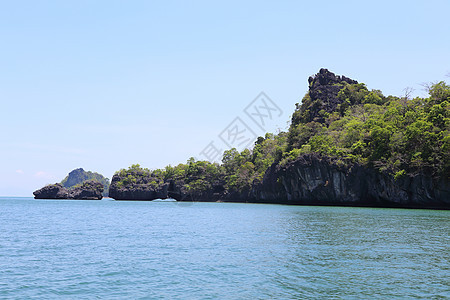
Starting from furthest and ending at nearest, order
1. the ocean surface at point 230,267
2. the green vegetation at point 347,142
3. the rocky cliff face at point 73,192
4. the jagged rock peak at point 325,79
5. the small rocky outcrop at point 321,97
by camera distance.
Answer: the rocky cliff face at point 73,192
the jagged rock peak at point 325,79
the small rocky outcrop at point 321,97
the green vegetation at point 347,142
the ocean surface at point 230,267

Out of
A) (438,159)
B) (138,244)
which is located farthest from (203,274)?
(438,159)

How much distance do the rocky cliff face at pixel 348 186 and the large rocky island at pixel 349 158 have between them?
134 millimetres

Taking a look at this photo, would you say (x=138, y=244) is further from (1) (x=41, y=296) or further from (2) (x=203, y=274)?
(1) (x=41, y=296)

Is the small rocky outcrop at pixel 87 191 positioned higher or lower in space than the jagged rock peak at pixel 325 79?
lower

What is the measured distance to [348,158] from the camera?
6412cm

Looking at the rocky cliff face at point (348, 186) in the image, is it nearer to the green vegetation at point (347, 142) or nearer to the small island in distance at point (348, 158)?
the small island in distance at point (348, 158)

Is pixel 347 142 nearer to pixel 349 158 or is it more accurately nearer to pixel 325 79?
pixel 349 158

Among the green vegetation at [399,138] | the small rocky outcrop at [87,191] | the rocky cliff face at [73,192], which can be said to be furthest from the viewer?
the rocky cliff face at [73,192]

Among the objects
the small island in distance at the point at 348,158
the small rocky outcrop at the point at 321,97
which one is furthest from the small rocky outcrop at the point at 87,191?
the small rocky outcrop at the point at 321,97

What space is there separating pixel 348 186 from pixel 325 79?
144 feet

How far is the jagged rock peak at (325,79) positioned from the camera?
100250 millimetres

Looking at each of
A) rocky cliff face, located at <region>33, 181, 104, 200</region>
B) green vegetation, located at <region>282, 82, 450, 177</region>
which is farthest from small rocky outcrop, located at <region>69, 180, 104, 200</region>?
green vegetation, located at <region>282, 82, 450, 177</region>

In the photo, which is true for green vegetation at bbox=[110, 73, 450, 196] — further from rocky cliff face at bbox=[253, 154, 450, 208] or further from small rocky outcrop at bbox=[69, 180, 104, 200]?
small rocky outcrop at bbox=[69, 180, 104, 200]

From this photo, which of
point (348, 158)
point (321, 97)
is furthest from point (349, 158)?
point (321, 97)
